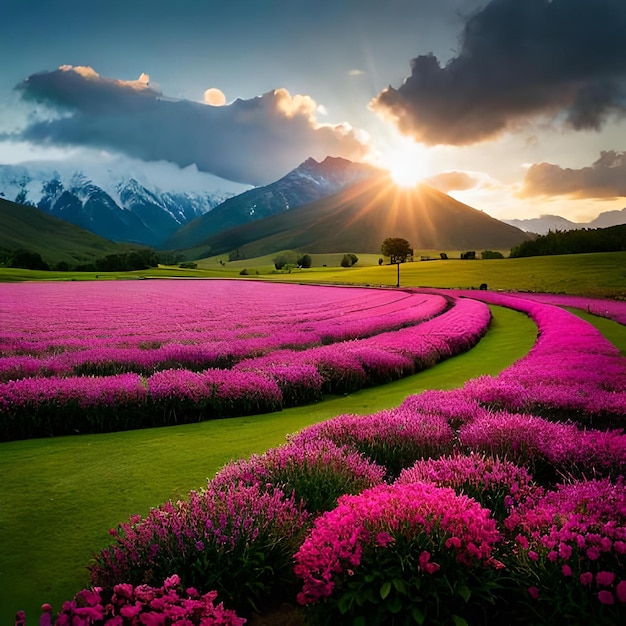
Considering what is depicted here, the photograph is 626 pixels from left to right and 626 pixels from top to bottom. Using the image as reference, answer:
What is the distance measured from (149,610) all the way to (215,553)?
2.37 feet

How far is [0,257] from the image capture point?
14362 cm

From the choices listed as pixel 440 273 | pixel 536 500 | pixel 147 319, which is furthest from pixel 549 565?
pixel 440 273

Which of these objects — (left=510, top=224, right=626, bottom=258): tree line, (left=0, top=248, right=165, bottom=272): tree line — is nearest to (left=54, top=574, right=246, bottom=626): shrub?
(left=510, top=224, right=626, bottom=258): tree line

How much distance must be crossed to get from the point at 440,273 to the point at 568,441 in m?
89.5

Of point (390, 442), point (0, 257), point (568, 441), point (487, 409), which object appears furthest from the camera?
point (0, 257)

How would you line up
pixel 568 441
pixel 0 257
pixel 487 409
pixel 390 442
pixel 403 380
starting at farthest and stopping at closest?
pixel 0 257 < pixel 403 380 < pixel 487 409 < pixel 390 442 < pixel 568 441

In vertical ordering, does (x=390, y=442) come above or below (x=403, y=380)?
above

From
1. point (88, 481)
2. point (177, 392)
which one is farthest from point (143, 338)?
point (88, 481)

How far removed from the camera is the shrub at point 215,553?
3.90 meters

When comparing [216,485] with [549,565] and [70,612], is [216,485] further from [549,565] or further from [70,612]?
[549,565]

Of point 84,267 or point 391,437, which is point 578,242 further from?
point 84,267

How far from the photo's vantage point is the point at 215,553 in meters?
4.02

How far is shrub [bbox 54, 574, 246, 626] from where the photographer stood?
→ 3.02 metres

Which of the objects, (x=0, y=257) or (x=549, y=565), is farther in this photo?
(x=0, y=257)
